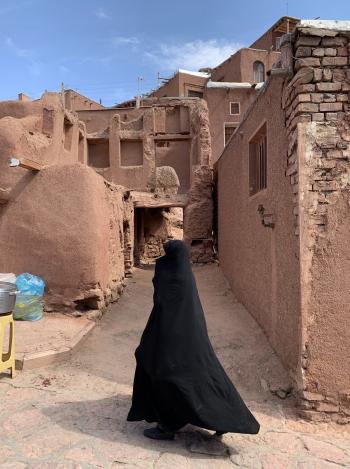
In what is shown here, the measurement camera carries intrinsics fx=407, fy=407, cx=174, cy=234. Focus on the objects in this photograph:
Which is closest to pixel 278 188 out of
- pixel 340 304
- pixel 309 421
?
pixel 340 304

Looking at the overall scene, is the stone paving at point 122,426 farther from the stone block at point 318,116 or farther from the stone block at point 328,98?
the stone block at point 328,98

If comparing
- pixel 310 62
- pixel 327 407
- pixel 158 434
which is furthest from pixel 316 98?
pixel 158 434

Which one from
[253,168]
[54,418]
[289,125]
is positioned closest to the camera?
[54,418]

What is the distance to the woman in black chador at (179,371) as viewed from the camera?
3100 mm

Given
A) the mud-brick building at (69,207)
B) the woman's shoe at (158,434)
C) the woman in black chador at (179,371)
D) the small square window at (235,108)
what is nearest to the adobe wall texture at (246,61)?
the small square window at (235,108)

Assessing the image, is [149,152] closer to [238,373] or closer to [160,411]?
[238,373]

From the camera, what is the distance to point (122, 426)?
11.8 ft

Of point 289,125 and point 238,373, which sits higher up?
point 289,125

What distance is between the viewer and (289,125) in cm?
422

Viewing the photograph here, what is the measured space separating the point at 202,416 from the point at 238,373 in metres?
1.92

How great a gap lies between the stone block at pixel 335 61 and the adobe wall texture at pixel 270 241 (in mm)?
737

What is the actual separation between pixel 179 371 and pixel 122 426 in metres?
0.90

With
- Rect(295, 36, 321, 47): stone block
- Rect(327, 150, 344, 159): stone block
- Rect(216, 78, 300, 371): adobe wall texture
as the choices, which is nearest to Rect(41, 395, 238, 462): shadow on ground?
Rect(216, 78, 300, 371): adobe wall texture

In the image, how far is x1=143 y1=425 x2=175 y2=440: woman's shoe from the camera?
10.7ft
